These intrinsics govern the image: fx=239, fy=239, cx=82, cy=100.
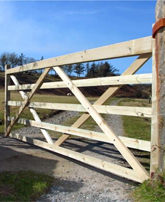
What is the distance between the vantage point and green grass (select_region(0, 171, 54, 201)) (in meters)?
3.49

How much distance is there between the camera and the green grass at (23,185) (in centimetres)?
349

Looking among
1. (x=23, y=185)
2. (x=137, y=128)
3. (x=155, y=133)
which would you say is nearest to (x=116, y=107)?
(x=155, y=133)

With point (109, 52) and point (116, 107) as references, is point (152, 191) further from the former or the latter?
point (109, 52)

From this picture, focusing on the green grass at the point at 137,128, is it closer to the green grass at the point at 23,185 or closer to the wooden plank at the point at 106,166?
the wooden plank at the point at 106,166

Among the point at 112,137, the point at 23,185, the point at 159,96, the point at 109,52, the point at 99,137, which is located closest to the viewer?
the point at 159,96

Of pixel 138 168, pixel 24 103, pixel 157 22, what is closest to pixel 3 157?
pixel 24 103

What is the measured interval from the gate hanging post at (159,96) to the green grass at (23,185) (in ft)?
5.79

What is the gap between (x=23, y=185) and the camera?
389cm

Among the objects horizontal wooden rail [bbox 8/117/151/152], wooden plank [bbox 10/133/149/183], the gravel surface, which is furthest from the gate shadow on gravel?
horizontal wooden rail [bbox 8/117/151/152]

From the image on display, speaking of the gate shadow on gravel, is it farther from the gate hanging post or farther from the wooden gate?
the gate hanging post

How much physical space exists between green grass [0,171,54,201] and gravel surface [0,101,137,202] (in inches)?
5.6

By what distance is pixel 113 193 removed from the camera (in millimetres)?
3799

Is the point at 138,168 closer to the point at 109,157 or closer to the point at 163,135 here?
the point at 163,135

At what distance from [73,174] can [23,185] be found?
1102 millimetres
